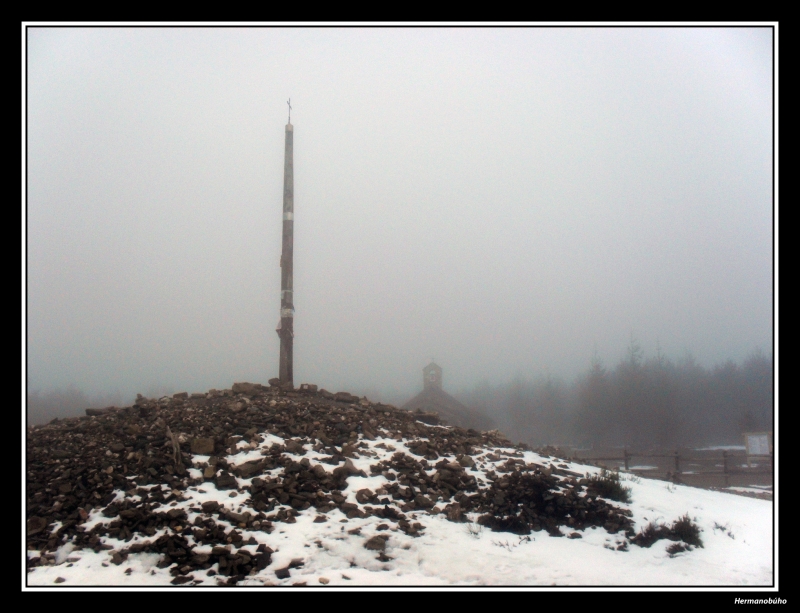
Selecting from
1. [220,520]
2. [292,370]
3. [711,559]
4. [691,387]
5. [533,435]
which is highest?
[292,370]

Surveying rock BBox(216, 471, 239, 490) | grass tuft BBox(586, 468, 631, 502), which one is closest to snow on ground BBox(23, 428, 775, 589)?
rock BBox(216, 471, 239, 490)

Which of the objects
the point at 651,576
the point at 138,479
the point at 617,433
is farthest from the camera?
the point at 617,433

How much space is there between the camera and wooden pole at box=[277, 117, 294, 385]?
16391mm

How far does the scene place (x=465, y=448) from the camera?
12.5 m

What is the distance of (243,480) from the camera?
969cm

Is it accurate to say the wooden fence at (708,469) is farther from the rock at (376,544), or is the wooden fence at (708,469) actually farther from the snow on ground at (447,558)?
the rock at (376,544)

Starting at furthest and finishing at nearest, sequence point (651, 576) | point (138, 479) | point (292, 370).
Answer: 1. point (292, 370)
2. point (138, 479)
3. point (651, 576)

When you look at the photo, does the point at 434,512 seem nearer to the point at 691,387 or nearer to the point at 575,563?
the point at 575,563

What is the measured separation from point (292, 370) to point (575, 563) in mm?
10492

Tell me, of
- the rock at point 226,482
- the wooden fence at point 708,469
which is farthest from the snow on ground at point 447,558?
the wooden fence at point 708,469

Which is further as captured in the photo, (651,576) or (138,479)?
(138,479)

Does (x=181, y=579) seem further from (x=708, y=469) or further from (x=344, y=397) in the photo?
(x=708, y=469)

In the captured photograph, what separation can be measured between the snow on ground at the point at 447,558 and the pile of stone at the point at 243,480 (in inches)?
6.4

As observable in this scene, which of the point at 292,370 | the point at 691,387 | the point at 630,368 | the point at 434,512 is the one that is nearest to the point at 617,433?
the point at 630,368
